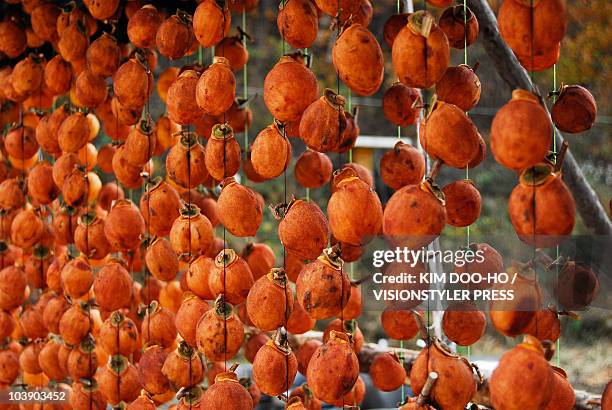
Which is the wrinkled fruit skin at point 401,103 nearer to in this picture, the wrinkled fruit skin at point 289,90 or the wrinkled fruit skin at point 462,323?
the wrinkled fruit skin at point 289,90

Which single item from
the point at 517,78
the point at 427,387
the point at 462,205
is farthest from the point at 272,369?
the point at 517,78

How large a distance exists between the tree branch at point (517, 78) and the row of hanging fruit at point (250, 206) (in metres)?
0.25

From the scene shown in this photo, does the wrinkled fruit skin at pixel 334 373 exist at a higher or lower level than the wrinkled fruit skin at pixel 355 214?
lower

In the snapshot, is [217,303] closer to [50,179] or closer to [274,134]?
[274,134]

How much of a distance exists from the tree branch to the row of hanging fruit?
0.25m

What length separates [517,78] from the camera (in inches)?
69.0

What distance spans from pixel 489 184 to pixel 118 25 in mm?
3813

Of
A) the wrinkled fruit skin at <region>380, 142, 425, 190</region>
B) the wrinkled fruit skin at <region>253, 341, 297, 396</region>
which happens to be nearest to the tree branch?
the wrinkled fruit skin at <region>380, 142, 425, 190</region>

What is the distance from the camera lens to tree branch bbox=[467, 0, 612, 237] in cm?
172

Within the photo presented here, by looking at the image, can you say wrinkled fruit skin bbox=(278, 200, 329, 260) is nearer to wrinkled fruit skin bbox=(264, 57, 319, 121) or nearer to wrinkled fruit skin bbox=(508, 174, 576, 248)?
wrinkled fruit skin bbox=(264, 57, 319, 121)

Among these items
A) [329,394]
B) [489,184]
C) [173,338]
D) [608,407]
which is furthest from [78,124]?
[489,184]

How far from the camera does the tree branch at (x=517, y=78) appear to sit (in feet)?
5.65

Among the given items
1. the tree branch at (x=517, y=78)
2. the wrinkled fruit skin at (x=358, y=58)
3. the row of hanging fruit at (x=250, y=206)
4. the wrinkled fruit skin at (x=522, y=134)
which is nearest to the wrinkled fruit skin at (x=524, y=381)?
the row of hanging fruit at (x=250, y=206)

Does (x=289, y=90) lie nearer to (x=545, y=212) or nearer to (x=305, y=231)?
(x=305, y=231)
